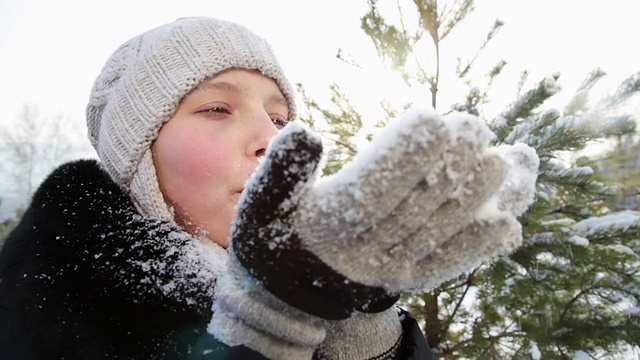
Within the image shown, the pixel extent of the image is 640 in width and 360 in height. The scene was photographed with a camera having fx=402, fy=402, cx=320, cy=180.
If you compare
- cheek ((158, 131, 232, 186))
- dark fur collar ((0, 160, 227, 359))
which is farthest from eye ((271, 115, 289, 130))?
dark fur collar ((0, 160, 227, 359))

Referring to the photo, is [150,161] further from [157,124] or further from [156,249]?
[156,249]

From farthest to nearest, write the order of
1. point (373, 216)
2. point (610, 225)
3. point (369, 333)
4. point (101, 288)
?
point (610, 225), point (369, 333), point (101, 288), point (373, 216)

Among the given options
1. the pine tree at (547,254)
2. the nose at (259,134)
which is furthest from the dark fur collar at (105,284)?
the pine tree at (547,254)

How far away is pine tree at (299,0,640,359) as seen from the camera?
3.42m

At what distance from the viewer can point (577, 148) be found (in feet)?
11.5

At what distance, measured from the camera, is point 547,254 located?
355 cm

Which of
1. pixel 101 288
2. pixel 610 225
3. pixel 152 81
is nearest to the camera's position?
pixel 101 288

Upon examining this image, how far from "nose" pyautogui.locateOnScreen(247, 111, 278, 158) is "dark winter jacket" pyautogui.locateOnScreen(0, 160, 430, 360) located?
0.32 metres

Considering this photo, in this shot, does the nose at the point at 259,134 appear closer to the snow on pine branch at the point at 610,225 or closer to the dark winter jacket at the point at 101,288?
the dark winter jacket at the point at 101,288

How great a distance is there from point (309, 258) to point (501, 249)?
320mm

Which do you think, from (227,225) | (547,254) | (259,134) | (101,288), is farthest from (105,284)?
(547,254)

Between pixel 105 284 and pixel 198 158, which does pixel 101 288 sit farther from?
pixel 198 158

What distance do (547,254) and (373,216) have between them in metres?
3.57

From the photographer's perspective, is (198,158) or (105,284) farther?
(198,158)
